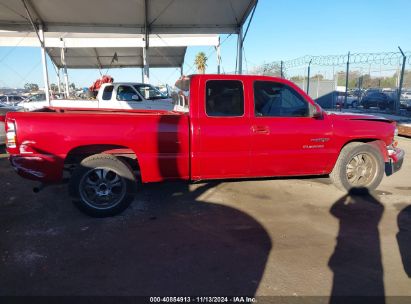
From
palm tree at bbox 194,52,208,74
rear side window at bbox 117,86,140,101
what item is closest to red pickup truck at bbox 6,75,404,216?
rear side window at bbox 117,86,140,101

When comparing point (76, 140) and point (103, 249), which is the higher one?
point (76, 140)

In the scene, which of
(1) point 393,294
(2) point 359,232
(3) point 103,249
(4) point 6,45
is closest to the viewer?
(1) point 393,294

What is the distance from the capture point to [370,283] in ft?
9.62

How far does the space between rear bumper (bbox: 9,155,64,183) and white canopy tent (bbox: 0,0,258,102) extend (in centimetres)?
763

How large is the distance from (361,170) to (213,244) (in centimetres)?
307

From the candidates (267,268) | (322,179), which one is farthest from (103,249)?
(322,179)

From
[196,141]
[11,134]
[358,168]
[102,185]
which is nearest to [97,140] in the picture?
[102,185]

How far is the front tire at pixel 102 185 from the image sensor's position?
423 cm

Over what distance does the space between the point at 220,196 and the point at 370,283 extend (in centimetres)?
264

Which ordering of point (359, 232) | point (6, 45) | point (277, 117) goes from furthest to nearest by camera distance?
point (6, 45) → point (277, 117) → point (359, 232)

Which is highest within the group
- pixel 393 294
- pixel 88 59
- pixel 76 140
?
pixel 88 59

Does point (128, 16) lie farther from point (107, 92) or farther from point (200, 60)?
point (200, 60)

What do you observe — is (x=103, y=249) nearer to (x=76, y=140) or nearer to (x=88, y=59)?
(x=76, y=140)

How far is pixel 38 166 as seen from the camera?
162 inches
